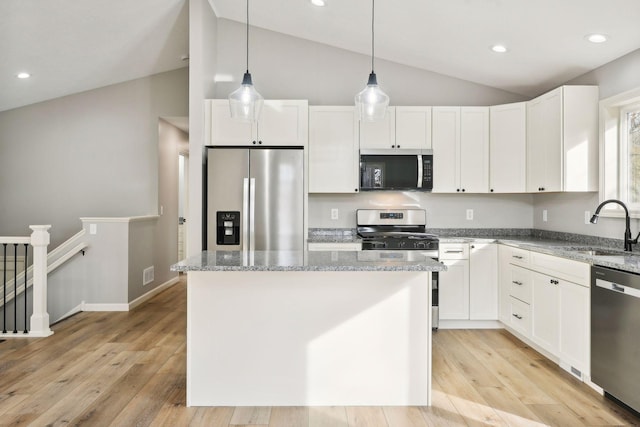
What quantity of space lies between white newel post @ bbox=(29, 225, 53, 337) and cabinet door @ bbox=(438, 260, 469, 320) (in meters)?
3.66

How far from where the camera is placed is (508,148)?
4.21 m

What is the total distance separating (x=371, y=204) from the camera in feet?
15.3

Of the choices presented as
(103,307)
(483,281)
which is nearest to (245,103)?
(483,281)

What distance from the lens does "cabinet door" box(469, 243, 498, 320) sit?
4.08 meters

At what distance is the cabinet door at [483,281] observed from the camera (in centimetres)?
408

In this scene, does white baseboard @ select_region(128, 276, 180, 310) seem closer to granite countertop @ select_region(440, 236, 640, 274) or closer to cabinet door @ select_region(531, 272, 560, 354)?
granite countertop @ select_region(440, 236, 640, 274)

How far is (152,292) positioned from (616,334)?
492cm

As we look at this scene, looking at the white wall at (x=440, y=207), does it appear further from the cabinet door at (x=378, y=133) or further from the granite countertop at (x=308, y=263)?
the granite countertop at (x=308, y=263)

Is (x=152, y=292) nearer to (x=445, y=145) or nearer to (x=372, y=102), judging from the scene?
(x=445, y=145)

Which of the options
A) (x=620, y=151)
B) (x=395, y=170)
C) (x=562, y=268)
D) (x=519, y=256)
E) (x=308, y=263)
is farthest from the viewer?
(x=395, y=170)

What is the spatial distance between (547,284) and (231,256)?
2.36 meters

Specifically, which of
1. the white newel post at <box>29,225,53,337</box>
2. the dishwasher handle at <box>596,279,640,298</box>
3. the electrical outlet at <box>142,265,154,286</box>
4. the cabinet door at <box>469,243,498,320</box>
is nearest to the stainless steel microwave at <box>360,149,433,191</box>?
the cabinet door at <box>469,243,498,320</box>

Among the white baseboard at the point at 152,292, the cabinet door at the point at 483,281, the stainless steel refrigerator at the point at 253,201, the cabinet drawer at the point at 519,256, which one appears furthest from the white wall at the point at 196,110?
the cabinet drawer at the point at 519,256

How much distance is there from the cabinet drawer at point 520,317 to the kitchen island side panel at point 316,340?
4.87 ft
